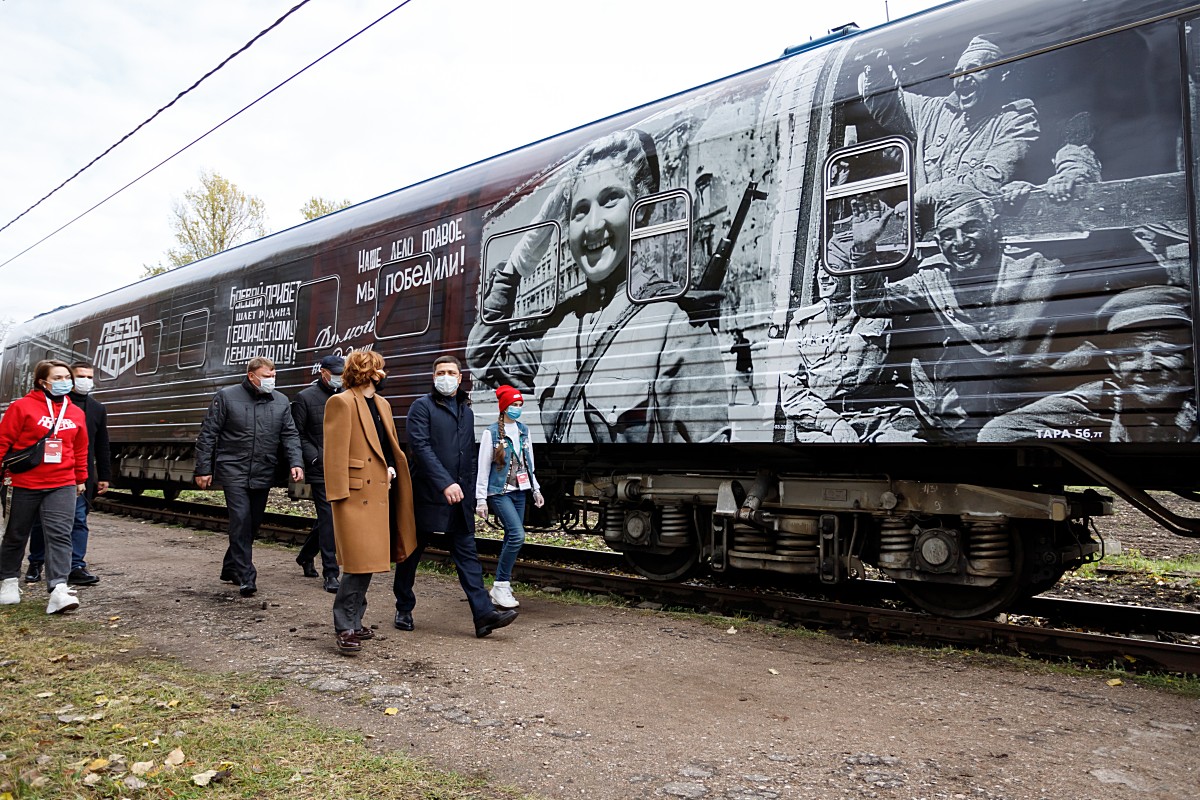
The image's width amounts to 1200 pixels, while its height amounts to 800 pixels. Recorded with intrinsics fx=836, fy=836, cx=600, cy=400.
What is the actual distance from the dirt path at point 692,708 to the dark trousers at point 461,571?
0.65 feet

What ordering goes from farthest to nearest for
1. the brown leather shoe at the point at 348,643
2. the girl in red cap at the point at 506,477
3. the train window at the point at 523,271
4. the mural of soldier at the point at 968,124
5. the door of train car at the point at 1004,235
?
the train window at the point at 523,271 → the girl in red cap at the point at 506,477 → the brown leather shoe at the point at 348,643 → the mural of soldier at the point at 968,124 → the door of train car at the point at 1004,235

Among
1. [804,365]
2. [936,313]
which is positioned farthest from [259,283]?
[936,313]

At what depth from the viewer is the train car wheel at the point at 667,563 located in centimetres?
676

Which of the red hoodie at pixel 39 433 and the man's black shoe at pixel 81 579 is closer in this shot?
the red hoodie at pixel 39 433

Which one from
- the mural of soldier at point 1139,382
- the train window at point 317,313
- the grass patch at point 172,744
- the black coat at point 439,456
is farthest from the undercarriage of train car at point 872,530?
the train window at point 317,313

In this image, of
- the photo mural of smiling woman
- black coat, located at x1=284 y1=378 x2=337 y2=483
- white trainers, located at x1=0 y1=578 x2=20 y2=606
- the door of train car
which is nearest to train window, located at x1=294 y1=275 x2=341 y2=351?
black coat, located at x1=284 y1=378 x2=337 y2=483

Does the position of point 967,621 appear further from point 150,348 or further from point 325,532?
point 150,348

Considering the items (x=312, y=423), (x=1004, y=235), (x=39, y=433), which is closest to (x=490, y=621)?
(x=312, y=423)

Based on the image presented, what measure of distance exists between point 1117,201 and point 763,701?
306 cm

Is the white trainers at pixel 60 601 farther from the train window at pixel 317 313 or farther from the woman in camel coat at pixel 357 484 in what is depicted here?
the train window at pixel 317 313

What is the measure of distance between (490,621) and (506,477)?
0.96 m

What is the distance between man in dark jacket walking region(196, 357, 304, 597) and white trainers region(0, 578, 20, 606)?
4.67 ft

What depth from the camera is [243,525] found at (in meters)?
6.81

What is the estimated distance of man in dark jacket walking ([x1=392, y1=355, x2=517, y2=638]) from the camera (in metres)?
5.36
